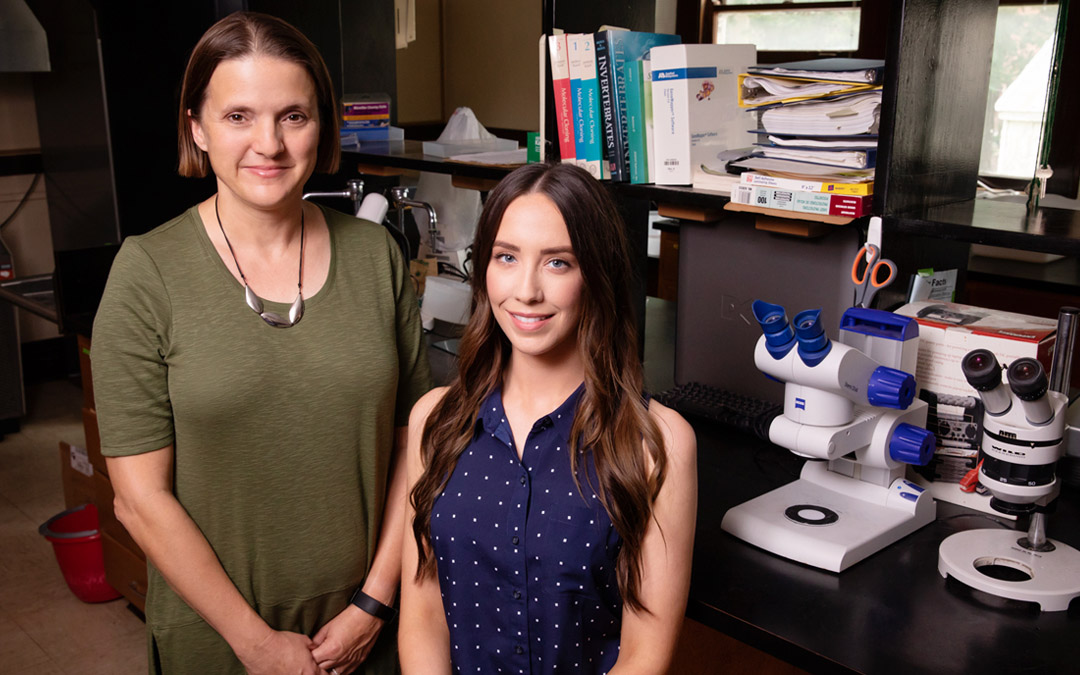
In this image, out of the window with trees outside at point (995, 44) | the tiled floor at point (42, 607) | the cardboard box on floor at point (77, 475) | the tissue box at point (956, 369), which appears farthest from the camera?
the window with trees outside at point (995, 44)

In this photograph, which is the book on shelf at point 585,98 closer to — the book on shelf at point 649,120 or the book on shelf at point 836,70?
the book on shelf at point 649,120

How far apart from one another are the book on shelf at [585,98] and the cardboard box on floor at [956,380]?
2.51 feet

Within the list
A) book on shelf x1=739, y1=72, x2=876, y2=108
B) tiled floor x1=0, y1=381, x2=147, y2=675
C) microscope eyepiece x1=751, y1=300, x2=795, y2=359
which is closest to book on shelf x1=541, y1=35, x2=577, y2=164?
book on shelf x1=739, y1=72, x2=876, y2=108

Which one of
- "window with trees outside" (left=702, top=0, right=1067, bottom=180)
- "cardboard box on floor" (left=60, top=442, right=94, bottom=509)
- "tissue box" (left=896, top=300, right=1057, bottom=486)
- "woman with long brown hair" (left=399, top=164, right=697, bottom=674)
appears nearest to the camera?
"woman with long brown hair" (left=399, top=164, right=697, bottom=674)

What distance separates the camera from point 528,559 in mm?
1205

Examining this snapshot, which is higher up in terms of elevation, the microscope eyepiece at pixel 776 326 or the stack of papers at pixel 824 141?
the stack of papers at pixel 824 141

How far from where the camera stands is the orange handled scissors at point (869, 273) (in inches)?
65.5

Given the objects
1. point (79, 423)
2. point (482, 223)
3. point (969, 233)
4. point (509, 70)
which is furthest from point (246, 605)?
point (509, 70)

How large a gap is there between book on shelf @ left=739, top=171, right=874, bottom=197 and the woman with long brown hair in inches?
22.8

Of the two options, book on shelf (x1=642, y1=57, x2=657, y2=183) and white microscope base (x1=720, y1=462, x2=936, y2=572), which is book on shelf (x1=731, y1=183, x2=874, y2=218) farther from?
white microscope base (x1=720, y1=462, x2=936, y2=572)

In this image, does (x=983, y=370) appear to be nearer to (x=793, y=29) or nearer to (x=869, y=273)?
(x=869, y=273)

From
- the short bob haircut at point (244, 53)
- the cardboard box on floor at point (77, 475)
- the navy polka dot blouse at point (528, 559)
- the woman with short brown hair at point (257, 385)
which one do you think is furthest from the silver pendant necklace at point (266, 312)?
the cardboard box on floor at point (77, 475)

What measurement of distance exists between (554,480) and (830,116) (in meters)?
0.90

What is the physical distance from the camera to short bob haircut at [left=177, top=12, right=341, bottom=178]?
1233 millimetres
